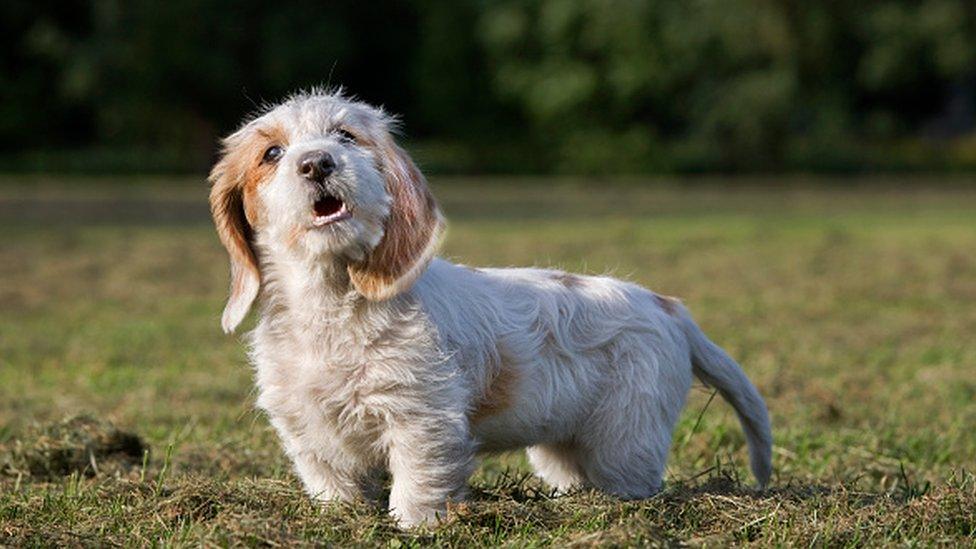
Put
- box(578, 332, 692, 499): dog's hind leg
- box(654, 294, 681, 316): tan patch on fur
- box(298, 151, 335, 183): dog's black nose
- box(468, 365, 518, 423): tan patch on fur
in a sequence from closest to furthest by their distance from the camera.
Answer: box(298, 151, 335, 183): dog's black nose, box(468, 365, 518, 423): tan patch on fur, box(578, 332, 692, 499): dog's hind leg, box(654, 294, 681, 316): tan patch on fur

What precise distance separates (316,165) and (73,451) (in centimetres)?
234

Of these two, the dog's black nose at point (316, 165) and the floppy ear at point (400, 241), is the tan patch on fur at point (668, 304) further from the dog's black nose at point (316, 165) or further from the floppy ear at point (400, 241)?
the dog's black nose at point (316, 165)

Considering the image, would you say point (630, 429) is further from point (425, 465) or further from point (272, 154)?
point (272, 154)

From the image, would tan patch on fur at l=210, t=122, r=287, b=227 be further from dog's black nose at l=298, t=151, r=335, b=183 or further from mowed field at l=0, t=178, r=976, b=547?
mowed field at l=0, t=178, r=976, b=547

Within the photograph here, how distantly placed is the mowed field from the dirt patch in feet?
0.04

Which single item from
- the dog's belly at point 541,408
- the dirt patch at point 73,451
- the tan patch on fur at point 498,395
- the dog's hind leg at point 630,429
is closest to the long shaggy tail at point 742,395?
the dog's hind leg at point 630,429

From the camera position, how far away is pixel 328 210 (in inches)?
177

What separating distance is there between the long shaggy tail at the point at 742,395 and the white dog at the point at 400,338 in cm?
32

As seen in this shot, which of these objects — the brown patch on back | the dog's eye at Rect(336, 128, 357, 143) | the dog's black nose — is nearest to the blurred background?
the brown patch on back

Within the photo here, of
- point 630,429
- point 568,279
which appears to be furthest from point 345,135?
point 630,429

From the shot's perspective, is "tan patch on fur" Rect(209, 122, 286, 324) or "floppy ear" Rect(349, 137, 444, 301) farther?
"tan patch on fur" Rect(209, 122, 286, 324)

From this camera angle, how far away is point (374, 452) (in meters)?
4.73

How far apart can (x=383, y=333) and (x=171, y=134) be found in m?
A: 42.0

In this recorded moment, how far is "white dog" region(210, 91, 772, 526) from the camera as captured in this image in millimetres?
4543
